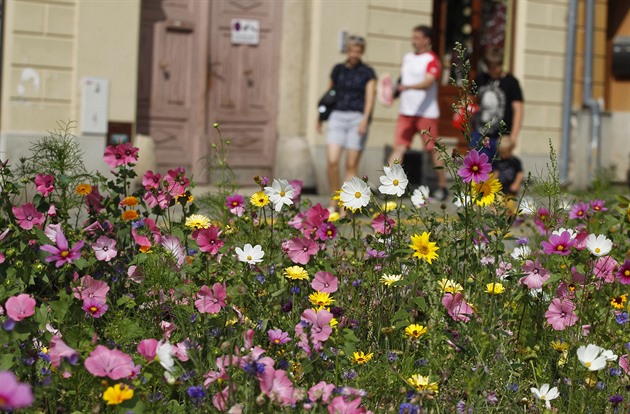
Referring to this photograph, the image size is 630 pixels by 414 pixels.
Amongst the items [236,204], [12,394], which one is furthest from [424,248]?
[12,394]

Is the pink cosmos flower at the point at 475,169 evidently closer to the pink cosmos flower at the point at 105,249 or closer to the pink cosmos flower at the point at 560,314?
the pink cosmos flower at the point at 560,314

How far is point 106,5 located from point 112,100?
107 centimetres

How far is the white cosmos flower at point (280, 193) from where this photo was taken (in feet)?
16.2

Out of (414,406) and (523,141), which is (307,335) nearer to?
(414,406)

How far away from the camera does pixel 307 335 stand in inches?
145

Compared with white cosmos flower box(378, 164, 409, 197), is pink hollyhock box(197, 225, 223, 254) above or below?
below

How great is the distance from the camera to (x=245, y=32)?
53.7ft

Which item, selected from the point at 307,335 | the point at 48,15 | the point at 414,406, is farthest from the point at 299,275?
the point at 48,15

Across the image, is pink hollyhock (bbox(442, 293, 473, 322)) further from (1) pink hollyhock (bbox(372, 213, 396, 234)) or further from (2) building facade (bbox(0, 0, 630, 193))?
(2) building facade (bbox(0, 0, 630, 193))

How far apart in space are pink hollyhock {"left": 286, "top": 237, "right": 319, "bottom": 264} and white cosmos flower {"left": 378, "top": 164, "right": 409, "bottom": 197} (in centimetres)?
36

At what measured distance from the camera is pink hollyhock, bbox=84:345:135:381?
3.27m

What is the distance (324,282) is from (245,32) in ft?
39.7

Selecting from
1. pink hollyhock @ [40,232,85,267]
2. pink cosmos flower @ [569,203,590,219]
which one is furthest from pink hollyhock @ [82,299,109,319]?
pink cosmos flower @ [569,203,590,219]

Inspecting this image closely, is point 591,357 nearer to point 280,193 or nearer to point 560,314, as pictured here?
point 560,314
